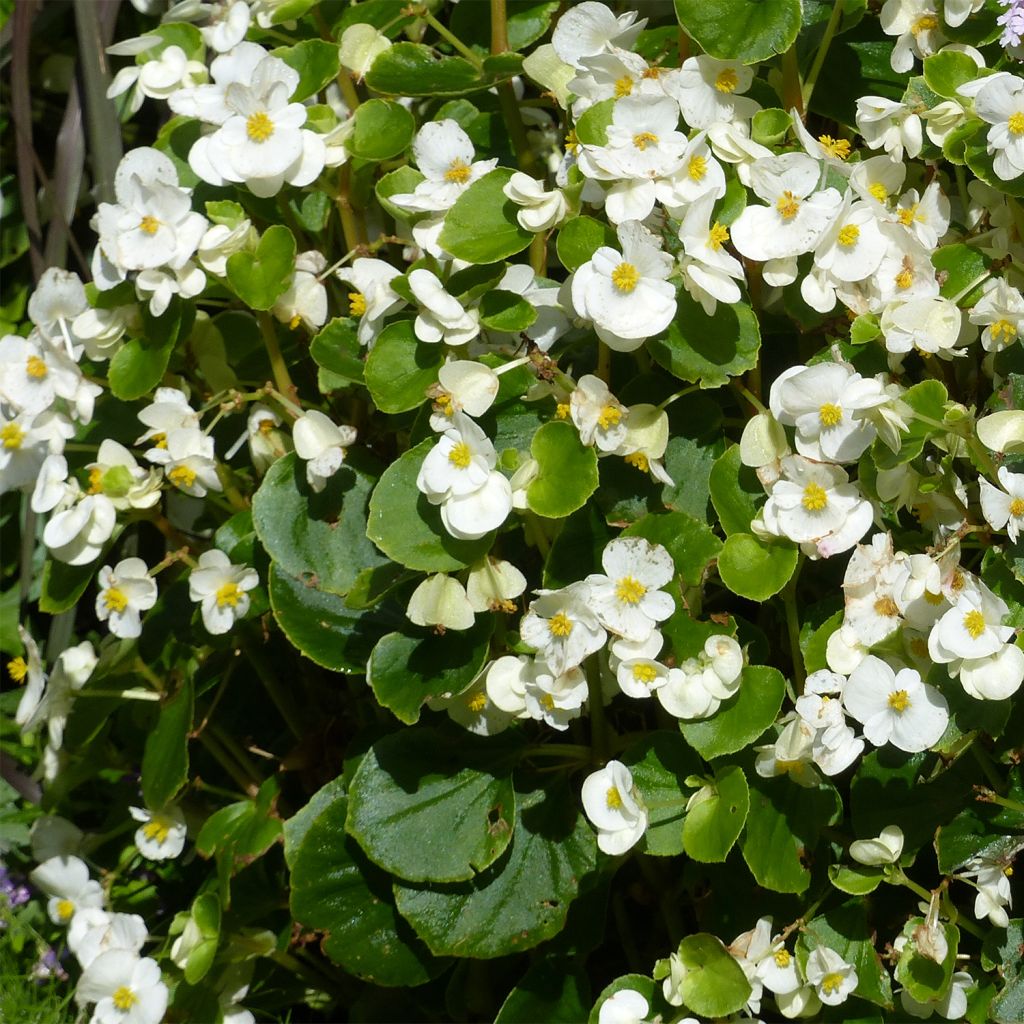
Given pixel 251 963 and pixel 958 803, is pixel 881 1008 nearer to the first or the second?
pixel 958 803

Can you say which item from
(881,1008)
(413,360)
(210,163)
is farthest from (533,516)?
(881,1008)

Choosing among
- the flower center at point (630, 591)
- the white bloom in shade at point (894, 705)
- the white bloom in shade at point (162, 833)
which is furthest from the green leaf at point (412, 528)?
the white bloom in shade at point (162, 833)

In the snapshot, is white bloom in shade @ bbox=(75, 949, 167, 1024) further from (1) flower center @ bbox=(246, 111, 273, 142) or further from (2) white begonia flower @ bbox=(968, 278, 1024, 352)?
(2) white begonia flower @ bbox=(968, 278, 1024, 352)

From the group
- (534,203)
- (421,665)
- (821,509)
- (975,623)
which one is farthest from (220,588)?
(975,623)

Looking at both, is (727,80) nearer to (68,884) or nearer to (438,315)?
(438,315)

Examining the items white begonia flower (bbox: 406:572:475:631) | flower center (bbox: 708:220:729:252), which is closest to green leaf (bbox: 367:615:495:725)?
white begonia flower (bbox: 406:572:475:631)

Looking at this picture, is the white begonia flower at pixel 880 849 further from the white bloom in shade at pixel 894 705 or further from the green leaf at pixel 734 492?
the green leaf at pixel 734 492
